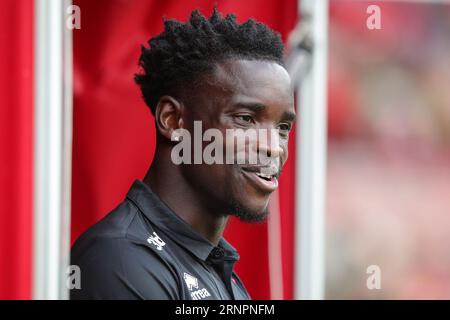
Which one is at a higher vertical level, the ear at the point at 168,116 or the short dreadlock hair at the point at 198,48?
the short dreadlock hair at the point at 198,48

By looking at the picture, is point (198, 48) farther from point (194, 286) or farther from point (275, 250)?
point (275, 250)

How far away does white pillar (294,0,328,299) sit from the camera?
1.72 metres

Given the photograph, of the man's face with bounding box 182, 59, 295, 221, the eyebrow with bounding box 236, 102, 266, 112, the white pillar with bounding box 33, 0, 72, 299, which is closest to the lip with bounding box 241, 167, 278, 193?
the man's face with bounding box 182, 59, 295, 221

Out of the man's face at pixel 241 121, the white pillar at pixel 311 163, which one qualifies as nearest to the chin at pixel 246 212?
the man's face at pixel 241 121

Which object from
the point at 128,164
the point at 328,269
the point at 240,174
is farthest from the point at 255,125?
the point at 328,269

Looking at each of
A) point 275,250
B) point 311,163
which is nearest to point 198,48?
point 311,163

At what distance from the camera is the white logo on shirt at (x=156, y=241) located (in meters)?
1.46

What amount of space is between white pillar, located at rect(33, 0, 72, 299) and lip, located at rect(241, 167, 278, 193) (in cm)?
33

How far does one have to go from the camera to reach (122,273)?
1.37 meters

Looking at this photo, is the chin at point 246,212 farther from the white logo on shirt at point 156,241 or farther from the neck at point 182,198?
the white logo on shirt at point 156,241

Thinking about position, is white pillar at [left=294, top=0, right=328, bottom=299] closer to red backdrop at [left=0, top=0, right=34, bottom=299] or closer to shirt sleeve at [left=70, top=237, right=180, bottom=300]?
shirt sleeve at [left=70, top=237, right=180, bottom=300]

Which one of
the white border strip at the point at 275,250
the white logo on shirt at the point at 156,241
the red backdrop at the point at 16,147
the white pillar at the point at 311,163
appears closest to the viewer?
the red backdrop at the point at 16,147

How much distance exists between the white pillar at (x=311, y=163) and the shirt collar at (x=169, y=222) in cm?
27

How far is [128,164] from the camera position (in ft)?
5.98
